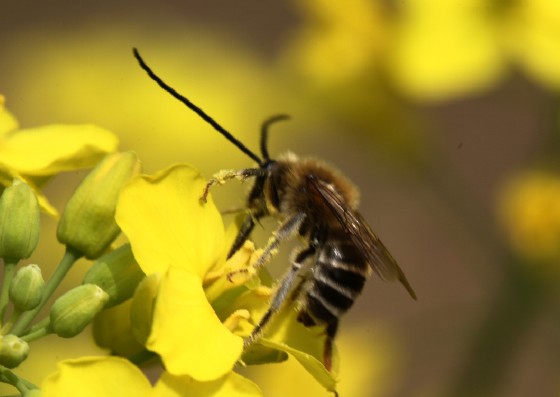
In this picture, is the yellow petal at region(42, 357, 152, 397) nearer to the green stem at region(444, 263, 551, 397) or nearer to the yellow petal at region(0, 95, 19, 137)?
the yellow petal at region(0, 95, 19, 137)

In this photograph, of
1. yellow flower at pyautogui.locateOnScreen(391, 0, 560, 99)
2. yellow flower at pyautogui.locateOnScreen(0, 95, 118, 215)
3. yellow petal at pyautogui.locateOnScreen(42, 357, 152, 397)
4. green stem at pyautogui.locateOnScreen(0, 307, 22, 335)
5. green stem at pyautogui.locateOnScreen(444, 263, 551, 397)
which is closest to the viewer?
yellow petal at pyautogui.locateOnScreen(42, 357, 152, 397)

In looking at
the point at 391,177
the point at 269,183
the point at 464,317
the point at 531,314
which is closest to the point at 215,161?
the point at 391,177

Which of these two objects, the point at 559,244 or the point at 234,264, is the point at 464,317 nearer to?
the point at 559,244

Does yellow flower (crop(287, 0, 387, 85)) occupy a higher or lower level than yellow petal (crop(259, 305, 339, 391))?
higher

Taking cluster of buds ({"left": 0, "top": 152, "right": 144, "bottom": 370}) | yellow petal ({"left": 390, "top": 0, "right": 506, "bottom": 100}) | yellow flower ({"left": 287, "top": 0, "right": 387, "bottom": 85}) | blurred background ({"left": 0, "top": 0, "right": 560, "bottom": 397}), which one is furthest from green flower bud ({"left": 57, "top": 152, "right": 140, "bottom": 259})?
yellow flower ({"left": 287, "top": 0, "right": 387, "bottom": 85})

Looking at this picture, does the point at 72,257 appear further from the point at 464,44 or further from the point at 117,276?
the point at 464,44

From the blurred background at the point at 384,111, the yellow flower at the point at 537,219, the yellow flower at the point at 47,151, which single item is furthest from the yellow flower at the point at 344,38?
the yellow flower at the point at 47,151

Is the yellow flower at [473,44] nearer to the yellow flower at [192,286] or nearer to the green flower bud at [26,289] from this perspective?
the yellow flower at [192,286]
